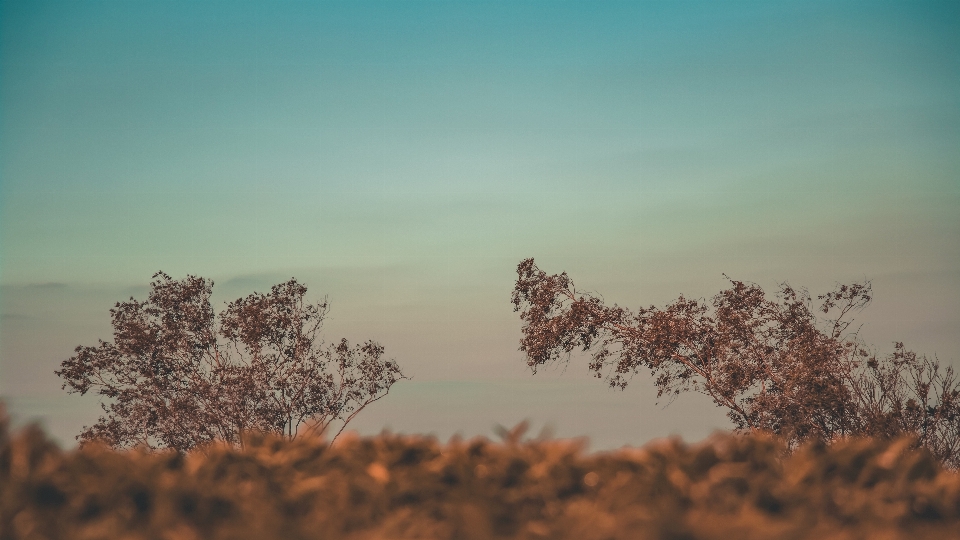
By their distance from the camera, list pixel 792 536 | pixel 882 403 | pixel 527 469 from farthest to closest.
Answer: pixel 882 403
pixel 527 469
pixel 792 536

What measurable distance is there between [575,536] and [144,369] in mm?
26574

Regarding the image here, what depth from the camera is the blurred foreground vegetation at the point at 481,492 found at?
124 inches

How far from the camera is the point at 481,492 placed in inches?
146

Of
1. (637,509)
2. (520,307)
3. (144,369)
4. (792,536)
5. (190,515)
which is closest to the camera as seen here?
(792,536)

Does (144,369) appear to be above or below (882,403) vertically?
above

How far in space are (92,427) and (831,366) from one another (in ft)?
67.4

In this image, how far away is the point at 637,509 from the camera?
3.18 m

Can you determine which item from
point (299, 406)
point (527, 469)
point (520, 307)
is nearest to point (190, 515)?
point (527, 469)

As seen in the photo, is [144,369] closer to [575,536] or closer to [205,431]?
[205,431]

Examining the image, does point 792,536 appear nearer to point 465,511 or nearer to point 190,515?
point 465,511

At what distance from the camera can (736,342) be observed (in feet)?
81.0

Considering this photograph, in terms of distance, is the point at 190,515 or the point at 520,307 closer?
the point at 190,515

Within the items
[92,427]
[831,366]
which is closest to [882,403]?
[831,366]

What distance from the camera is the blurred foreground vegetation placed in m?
3.16
